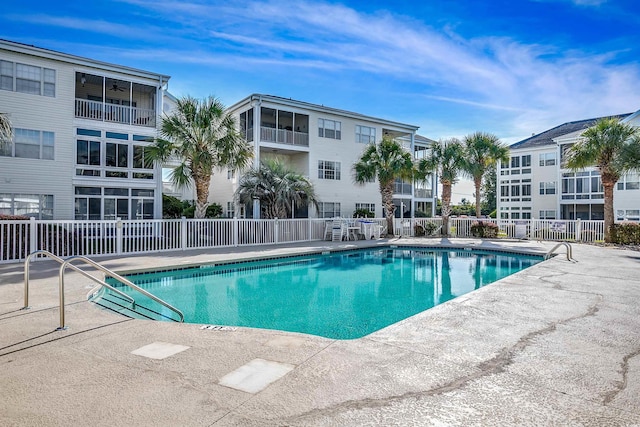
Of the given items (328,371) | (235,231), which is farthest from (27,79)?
(328,371)

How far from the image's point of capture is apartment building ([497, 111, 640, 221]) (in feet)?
86.9

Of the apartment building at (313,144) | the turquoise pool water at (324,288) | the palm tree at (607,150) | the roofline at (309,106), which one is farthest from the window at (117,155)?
the palm tree at (607,150)

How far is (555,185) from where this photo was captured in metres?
32.2

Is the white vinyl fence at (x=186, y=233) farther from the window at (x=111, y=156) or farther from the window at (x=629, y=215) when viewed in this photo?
the window at (x=629, y=215)

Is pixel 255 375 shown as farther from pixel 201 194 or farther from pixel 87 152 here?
pixel 87 152

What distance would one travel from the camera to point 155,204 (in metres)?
19.2

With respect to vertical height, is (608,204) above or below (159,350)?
above

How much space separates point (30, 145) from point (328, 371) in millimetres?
18513

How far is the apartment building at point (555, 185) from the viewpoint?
26500 mm

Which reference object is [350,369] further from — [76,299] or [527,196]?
[527,196]

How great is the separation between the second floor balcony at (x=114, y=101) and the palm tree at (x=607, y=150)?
20621mm

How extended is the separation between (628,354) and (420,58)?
13319mm

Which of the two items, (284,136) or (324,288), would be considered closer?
(324,288)

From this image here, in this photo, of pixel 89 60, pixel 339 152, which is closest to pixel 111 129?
pixel 89 60
